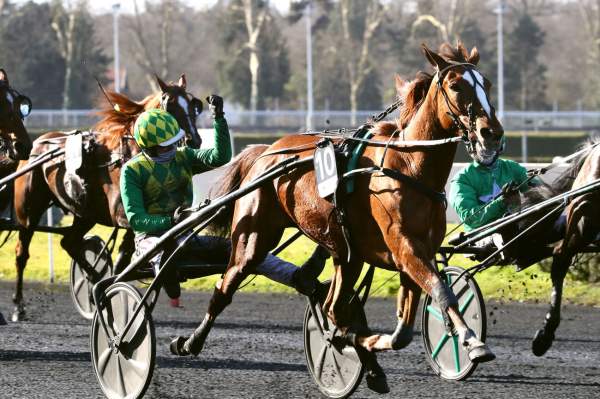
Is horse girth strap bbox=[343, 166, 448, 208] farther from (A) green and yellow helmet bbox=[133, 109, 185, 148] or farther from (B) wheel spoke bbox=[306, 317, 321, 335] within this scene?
(A) green and yellow helmet bbox=[133, 109, 185, 148]

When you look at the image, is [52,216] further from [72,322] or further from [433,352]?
[433,352]

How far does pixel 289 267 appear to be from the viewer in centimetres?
597

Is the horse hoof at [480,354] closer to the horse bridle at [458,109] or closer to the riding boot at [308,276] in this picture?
the horse bridle at [458,109]

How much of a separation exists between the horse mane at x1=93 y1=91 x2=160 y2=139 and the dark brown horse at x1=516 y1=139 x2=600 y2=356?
9.44ft

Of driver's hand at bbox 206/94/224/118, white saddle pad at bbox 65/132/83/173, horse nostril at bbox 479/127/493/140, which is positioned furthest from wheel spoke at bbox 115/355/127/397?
white saddle pad at bbox 65/132/83/173

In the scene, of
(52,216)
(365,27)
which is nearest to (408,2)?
(365,27)

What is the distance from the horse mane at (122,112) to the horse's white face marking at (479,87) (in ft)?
12.2

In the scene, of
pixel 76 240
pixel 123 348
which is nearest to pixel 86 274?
pixel 76 240

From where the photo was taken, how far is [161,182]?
603 cm

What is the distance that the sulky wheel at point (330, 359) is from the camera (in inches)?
224

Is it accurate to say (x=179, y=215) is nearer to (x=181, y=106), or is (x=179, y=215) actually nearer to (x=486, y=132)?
(x=486, y=132)

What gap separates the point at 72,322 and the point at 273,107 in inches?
1623

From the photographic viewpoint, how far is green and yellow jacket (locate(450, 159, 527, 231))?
6.74m

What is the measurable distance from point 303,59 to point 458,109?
49.6m
